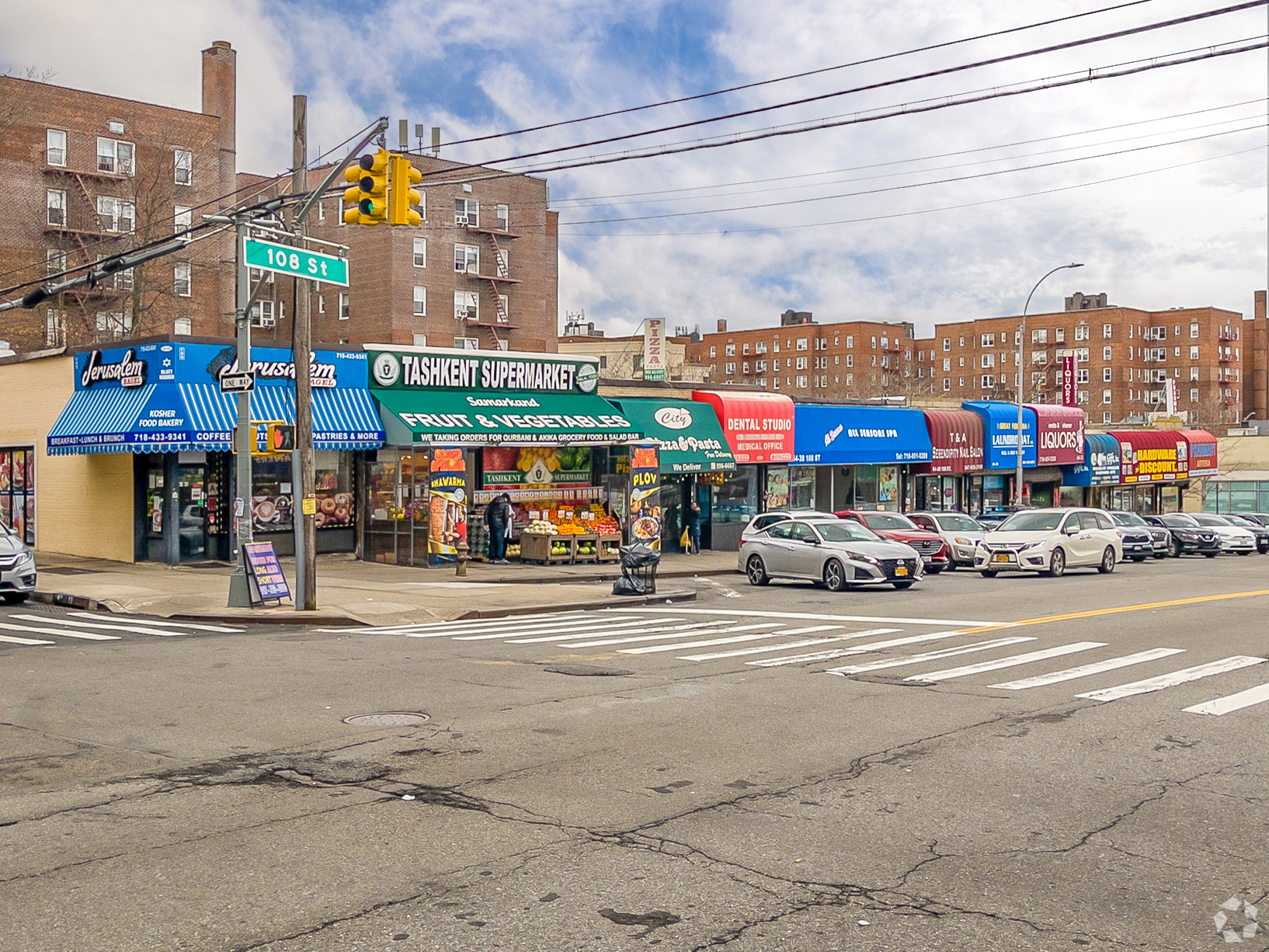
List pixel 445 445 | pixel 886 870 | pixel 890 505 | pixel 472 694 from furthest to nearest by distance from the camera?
1. pixel 890 505
2. pixel 445 445
3. pixel 472 694
4. pixel 886 870

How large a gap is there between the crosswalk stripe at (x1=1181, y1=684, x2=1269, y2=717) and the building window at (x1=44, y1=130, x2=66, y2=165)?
5682 centimetres

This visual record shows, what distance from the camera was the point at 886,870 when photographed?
20.0 ft

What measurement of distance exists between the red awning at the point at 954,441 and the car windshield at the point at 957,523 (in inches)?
383

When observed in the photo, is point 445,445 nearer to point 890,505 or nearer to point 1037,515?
point 1037,515

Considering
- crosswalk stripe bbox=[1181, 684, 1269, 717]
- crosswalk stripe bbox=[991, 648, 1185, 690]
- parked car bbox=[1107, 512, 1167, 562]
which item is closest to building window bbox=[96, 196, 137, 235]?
parked car bbox=[1107, 512, 1167, 562]

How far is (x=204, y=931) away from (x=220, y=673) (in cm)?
797

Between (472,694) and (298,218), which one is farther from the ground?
(298,218)

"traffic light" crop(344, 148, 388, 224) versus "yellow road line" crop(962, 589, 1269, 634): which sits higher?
"traffic light" crop(344, 148, 388, 224)

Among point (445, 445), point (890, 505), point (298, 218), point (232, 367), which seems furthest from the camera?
point (890, 505)

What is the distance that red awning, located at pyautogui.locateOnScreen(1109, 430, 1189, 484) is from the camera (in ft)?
179

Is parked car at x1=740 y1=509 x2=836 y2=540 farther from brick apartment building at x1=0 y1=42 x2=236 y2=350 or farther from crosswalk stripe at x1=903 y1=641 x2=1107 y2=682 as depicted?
brick apartment building at x1=0 y1=42 x2=236 y2=350

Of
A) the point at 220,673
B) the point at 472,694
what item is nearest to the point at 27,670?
A: the point at 220,673

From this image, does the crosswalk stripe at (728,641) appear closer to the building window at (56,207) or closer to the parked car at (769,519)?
the parked car at (769,519)

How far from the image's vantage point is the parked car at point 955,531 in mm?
31812
